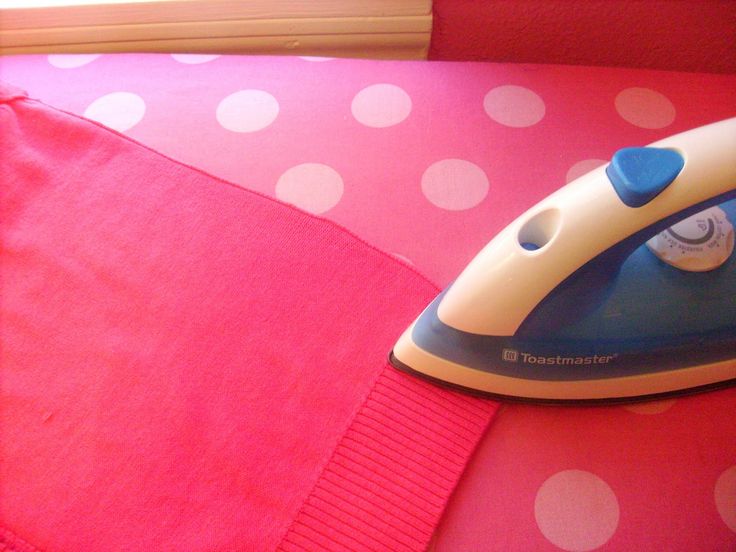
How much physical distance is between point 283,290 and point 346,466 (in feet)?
0.59

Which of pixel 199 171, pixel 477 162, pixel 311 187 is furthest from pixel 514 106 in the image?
pixel 199 171

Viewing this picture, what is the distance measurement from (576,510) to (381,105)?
48cm

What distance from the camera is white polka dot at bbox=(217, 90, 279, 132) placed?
28.0 inches

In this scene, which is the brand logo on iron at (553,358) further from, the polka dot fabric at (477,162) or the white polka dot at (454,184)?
the white polka dot at (454,184)

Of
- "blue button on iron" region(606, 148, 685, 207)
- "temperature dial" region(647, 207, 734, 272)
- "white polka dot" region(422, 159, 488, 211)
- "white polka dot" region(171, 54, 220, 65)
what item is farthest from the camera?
"white polka dot" region(171, 54, 220, 65)

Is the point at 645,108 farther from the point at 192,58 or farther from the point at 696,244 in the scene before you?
the point at 192,58

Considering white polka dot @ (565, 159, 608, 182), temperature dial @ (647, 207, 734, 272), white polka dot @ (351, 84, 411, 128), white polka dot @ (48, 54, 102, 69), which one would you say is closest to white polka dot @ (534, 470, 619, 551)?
temperature dial @ (647, 207, 734, 272)

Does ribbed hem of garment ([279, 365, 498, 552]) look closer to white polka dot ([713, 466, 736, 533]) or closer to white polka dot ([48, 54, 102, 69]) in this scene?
white polka dot ([713, 466, 736, 533])

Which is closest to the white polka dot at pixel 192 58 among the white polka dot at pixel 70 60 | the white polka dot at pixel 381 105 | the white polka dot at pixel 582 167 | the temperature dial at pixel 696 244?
the white polka dot at pixel 70 60

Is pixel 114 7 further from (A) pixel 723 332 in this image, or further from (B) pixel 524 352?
(A) pixel 723 332

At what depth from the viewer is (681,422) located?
1.72 ft

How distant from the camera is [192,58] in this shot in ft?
2.58

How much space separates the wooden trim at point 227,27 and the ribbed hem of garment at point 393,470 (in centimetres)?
50

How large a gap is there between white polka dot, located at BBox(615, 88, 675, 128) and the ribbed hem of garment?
0.39 metres
